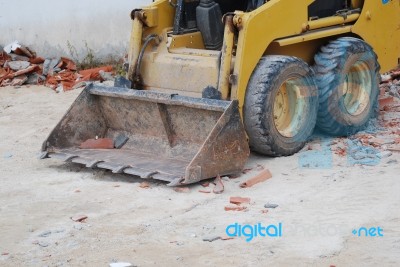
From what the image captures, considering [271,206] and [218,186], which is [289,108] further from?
[271,206]

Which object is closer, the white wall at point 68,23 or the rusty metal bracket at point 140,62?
the rusty metal bracket at point 140,62

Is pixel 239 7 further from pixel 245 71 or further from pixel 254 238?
pixel 254 238

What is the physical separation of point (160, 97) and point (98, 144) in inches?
35.2

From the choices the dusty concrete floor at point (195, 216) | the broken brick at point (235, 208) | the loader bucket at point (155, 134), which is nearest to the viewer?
the dusty concrete floor at point (195, 216)

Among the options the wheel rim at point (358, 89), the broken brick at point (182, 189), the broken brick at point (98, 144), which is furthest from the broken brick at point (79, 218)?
A: the wheel rim at point (358, 89)

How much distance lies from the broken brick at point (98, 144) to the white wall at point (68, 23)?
4.33m

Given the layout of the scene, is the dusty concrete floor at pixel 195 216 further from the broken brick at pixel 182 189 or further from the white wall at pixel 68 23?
the white wall at pixel 68 23

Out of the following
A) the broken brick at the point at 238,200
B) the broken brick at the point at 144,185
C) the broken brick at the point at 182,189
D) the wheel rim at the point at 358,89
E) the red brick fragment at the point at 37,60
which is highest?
the wheel rim at the point at 358,89

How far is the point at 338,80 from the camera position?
28.1 ft

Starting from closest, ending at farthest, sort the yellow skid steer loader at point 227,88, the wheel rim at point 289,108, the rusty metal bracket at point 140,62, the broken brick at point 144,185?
the broken brick at point 144,185 → the yellow skid steer loader at point 227,88 → the wheel rim at point 289,108 → the rusty metal bracket at point 140,62

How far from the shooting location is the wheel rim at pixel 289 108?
27.2 feet

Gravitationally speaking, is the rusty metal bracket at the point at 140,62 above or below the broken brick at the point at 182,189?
above

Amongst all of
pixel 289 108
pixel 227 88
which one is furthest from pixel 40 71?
pixel 227 88

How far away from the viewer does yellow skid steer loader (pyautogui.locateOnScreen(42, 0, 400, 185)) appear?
25.4 feet
